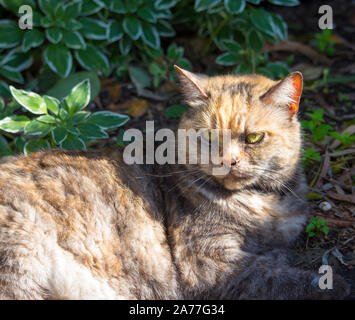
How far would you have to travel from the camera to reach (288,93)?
8.72ft

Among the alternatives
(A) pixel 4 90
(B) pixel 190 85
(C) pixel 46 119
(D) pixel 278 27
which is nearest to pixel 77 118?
(C) pixel 46 119

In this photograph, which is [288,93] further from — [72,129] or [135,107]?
[135,107]

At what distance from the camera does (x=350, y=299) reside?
2562mm

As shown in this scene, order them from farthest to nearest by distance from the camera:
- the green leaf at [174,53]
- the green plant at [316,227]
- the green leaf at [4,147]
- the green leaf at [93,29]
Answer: the green leaf at [174,53] → the green leaf at [93,29] → the green leaf at [4,147] → the green plant at [316,227]

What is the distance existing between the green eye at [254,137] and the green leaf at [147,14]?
1935mm

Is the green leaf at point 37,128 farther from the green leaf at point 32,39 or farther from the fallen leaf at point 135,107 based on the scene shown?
the fallen leaf at point 135,107

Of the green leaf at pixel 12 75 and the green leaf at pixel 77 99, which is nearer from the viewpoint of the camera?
the green leaf at pixel 77 99

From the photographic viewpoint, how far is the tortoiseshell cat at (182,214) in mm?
2473

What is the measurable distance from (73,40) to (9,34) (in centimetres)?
59

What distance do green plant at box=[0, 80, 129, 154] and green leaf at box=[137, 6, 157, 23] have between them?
1.13 m

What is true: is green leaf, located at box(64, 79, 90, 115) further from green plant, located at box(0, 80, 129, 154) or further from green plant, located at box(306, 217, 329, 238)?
green plant, located at box(306, 217, 329, 238)

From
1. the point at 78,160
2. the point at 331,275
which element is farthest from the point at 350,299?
the point at 78,160

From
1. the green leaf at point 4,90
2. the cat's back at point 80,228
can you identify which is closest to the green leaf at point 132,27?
the green leaf at point 4,90

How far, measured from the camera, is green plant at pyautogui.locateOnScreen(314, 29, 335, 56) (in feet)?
15.4
